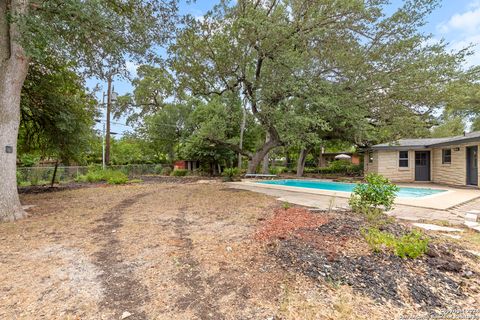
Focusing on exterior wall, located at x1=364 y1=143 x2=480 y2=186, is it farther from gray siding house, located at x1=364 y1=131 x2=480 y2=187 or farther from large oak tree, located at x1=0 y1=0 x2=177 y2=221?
large oak tree, located at x1=0 y1=0 x2=177 y2=221

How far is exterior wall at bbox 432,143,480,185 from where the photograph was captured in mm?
10266

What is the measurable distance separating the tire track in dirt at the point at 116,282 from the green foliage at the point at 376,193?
14.0 feet

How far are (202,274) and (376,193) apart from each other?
12.3 ft

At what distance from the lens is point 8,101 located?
479 cm

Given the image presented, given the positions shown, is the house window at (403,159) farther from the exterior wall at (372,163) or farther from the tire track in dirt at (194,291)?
the tire track in dirt at (194,291)

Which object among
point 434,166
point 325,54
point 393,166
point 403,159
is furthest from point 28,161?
point 434,166

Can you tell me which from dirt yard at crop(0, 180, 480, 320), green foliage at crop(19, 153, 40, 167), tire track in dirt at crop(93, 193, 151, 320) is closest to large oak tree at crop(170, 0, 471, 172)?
dirt yard at crop(0, 180, 480, 320)

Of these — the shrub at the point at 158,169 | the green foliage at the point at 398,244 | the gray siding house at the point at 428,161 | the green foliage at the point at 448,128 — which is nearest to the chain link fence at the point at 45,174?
the shrub at the point at 158,169

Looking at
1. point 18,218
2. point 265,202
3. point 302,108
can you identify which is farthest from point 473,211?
point 18,218

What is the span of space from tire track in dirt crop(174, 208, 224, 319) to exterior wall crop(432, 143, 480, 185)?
11.9 metres

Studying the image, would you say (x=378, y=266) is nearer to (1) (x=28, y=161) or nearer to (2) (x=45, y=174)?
(2) (x=45, y=174)

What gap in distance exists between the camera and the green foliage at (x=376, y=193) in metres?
4.62

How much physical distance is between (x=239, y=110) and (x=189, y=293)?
14.5 metres

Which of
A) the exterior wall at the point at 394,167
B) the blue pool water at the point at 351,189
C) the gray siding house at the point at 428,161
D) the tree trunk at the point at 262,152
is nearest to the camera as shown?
the blue pool water at the point at 351,189
